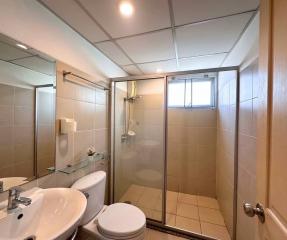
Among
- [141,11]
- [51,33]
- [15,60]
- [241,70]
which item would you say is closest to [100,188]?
[15,60]

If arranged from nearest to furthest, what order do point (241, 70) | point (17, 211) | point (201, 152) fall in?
point (17, 211) → point (241, 70) → point (201, 152)

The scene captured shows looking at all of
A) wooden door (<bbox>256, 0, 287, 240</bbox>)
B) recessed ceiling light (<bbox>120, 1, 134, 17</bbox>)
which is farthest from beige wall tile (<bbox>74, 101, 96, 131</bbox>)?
wooden door (<bbox>256, 0, 287, 240</bbox>)

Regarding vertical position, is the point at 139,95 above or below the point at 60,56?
below

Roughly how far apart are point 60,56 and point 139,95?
1.11 meters

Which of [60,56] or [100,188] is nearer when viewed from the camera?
[60,56]

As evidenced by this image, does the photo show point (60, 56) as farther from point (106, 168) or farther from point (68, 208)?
point (106, 168)

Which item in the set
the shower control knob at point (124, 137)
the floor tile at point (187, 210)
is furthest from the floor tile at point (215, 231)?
the shower control knob at point (124, 137)

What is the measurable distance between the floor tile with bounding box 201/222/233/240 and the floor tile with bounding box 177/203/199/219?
0.20 metres

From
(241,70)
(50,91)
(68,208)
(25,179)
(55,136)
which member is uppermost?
(241,70)

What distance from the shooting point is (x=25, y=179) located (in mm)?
1057

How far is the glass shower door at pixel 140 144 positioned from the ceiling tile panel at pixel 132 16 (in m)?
0.67

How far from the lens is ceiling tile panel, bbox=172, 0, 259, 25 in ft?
3.51

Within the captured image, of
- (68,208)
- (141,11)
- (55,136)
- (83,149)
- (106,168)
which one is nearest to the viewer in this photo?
(68,208)

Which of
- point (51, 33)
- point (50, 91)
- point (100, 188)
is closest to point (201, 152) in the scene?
point (100, 188)
